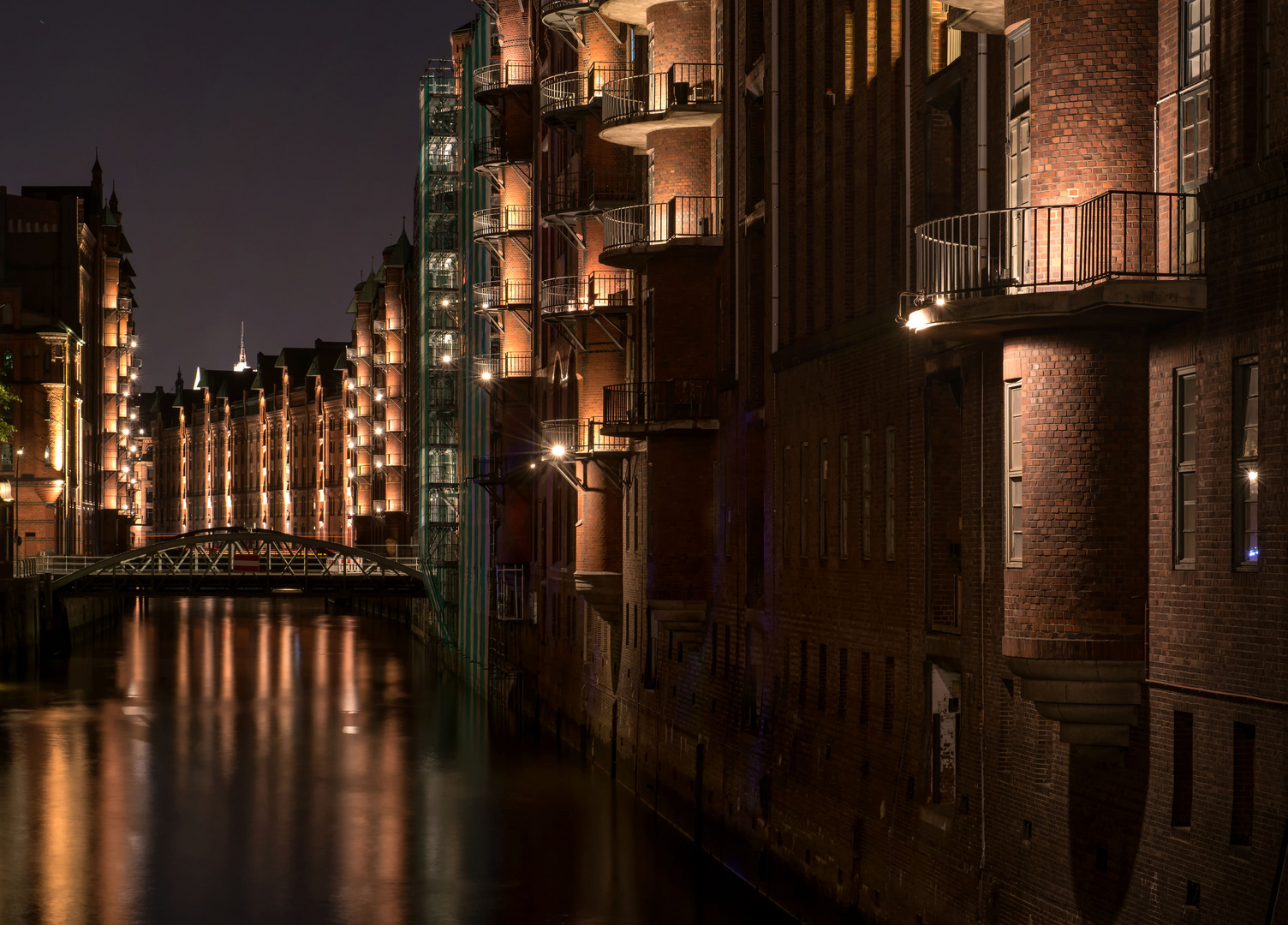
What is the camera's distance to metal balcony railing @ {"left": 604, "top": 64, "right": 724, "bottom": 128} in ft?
102

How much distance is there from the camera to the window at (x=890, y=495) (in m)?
21.7

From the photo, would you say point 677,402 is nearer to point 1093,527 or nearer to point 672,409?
point 672,409

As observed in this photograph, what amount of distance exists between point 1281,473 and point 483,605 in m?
47.3

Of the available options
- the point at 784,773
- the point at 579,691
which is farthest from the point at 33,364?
the point at 784,773

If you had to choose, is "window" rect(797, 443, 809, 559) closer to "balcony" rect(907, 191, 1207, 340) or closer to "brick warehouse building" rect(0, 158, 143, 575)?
"balcony" rect(907, 191, 1207, 340)

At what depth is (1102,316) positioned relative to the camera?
1474cm

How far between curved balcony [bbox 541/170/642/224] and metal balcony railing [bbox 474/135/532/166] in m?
11.8

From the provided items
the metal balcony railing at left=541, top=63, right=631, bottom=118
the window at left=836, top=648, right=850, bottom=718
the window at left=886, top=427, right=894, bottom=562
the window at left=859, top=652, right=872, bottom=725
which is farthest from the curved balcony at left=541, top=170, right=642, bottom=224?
A: the window at left=859, top=652, right=872, bottom=725

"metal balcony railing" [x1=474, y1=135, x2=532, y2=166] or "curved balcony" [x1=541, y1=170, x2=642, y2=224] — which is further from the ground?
"metal balcony railing" [x1=474, y1=135, x2=532, y2=166]

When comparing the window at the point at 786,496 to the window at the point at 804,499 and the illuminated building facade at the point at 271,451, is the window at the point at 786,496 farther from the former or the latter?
the illuminated building facade at the point at 271,451

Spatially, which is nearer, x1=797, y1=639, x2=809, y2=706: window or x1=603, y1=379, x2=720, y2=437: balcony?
x1=797, y1=639, x2=809, y2=706: window

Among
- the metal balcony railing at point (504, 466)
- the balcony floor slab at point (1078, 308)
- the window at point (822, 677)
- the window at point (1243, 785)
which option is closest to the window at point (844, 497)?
the window at point (822, 677)

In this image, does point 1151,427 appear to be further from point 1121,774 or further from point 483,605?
point 483,605

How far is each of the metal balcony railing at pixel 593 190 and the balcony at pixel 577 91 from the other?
50.9 inches
